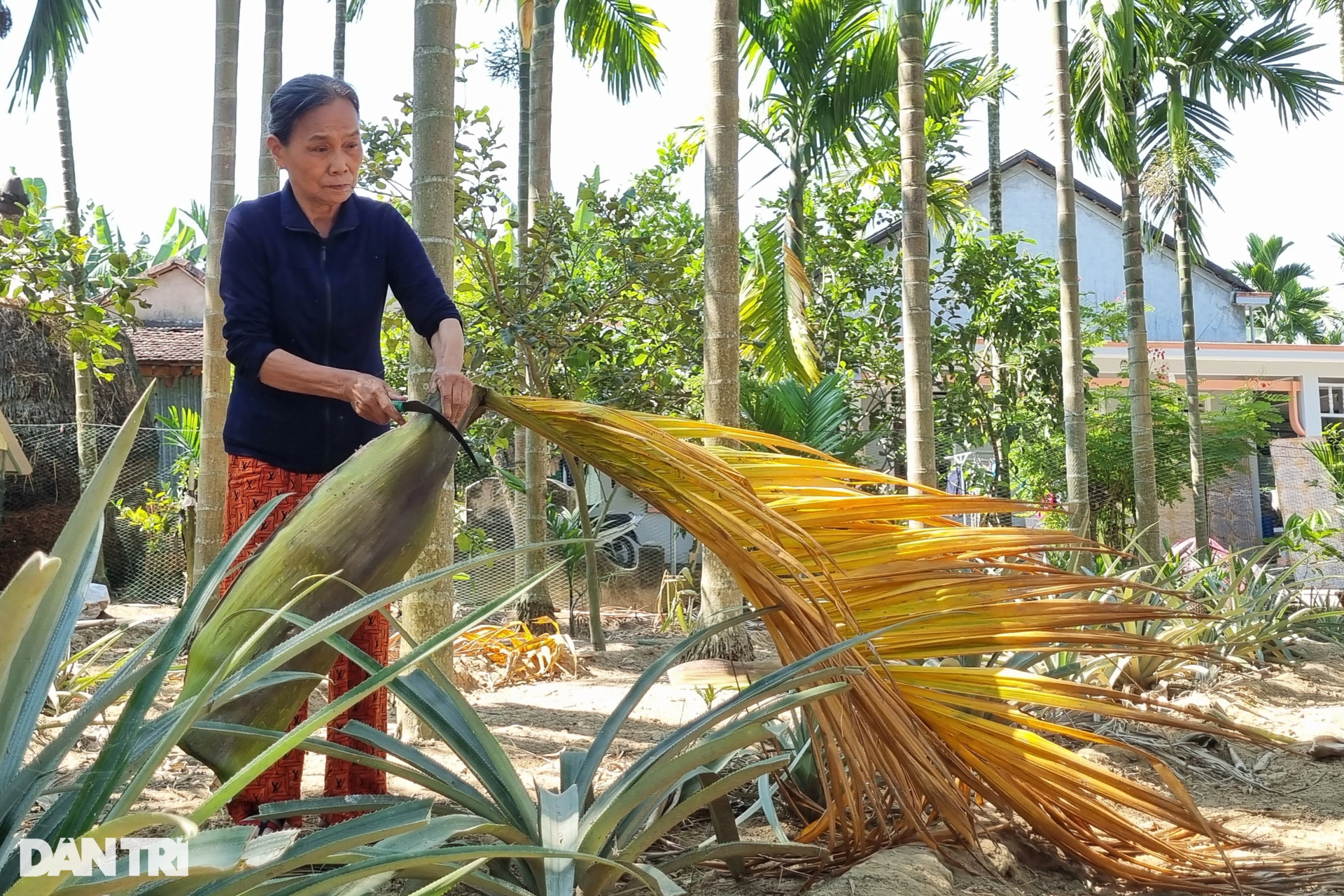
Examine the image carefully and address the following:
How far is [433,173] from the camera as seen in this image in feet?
11.7

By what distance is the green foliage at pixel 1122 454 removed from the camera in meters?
12.8

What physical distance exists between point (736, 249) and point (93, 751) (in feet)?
10.4

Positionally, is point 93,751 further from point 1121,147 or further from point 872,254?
point 872,254

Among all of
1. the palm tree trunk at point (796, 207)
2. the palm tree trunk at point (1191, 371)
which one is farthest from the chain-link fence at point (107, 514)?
the palm tree trunk at point (1191, 371)

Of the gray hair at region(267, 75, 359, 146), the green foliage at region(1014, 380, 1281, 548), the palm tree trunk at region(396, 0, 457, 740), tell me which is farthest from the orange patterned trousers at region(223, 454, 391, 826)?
the green foliage at region(1014, 380, 1281, 548)

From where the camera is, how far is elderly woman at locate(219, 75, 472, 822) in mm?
2287

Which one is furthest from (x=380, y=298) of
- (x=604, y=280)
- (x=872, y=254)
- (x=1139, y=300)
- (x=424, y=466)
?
(x=872, y=254)

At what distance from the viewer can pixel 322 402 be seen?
2.38 meters

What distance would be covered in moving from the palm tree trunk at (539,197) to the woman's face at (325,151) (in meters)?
3.84

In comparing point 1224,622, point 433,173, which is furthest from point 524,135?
point 1224,622

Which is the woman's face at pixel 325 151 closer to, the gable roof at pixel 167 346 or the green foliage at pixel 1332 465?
the green foliage at pixel 1332 465

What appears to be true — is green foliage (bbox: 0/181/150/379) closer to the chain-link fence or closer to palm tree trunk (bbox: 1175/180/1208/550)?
the chain-link fence

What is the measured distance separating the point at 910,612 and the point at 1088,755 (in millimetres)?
1924

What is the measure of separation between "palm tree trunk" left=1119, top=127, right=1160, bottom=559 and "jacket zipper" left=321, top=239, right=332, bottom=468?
226 inches
